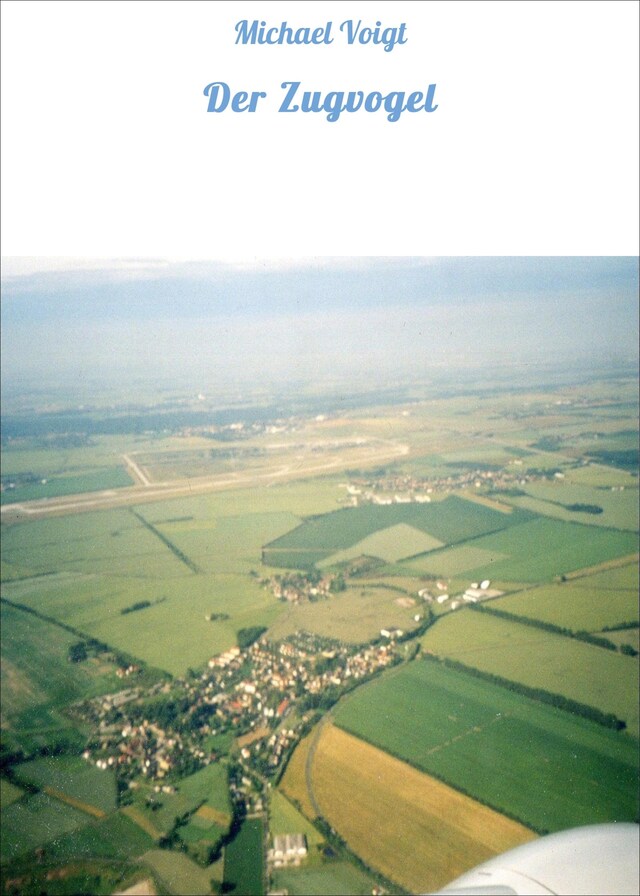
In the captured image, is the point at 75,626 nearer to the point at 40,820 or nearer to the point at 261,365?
the point at 40,820

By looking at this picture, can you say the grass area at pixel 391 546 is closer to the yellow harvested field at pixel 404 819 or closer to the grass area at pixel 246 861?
the yellow harvested field at pixel 404 819

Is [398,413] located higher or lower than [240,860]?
higher

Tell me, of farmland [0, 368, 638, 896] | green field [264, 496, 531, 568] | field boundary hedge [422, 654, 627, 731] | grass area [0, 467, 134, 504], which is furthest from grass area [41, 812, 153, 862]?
grass area [0, 467, 134, 504]

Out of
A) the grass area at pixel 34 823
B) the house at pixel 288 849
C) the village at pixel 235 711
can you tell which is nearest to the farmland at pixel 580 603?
the village at pixel 235 711

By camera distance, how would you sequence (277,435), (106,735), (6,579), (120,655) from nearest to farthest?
(106,735) < (120,655) < (6,579) < (277,435)

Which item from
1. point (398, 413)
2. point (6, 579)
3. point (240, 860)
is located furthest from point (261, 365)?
point (240, 860)

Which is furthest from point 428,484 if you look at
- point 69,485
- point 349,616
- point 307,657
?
point 69,485

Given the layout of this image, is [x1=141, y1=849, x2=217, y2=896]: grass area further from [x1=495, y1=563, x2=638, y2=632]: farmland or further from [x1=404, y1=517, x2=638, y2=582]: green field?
[x1=404, y1=517, x2=638, y2=582]: green field
